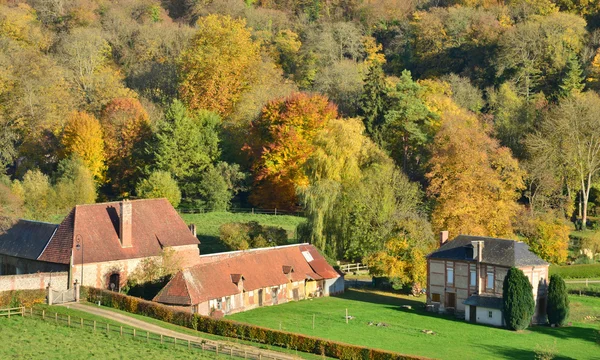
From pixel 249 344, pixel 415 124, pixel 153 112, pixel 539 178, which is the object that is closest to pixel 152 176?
pixel 153 112

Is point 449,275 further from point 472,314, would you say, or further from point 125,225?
point 125,225

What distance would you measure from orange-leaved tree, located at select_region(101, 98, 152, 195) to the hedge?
34486mm

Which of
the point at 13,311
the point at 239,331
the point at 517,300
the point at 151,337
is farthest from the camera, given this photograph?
the point at 517,300

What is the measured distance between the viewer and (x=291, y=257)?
2741 inches

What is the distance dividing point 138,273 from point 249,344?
14375mm

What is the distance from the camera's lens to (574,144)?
277ft

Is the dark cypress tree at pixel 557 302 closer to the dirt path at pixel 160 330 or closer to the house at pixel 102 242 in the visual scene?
the dirt path at pixel 160 330

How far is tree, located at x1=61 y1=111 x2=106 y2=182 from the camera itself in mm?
94062

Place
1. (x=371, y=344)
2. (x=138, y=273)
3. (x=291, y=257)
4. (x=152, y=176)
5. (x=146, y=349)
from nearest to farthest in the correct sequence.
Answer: (x=146, y=349), (x=371, y=344), (x=138, y=273), (x=291, y=257), (x=152, y=176)

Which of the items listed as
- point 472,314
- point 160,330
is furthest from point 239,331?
point 472,314

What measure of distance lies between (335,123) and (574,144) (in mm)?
18644

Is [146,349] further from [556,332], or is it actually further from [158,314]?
[556,332]

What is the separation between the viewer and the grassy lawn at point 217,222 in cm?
7931

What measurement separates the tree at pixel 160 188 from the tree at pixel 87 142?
6.87 metres
